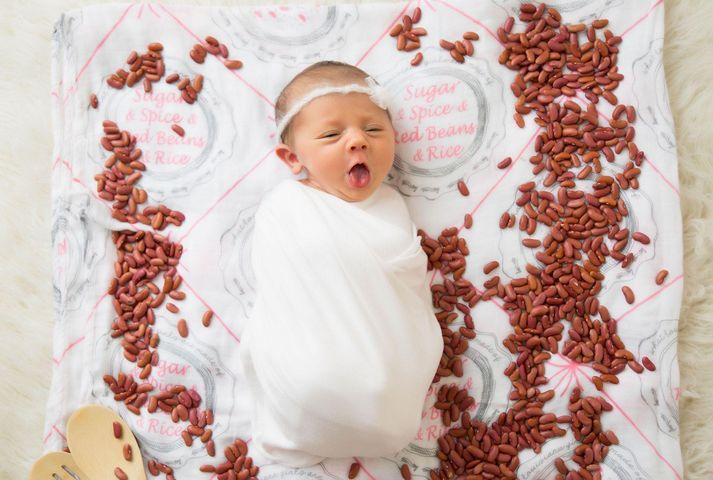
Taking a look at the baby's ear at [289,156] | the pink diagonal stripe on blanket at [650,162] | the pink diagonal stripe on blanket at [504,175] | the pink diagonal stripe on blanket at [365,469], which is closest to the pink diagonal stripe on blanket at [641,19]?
the pink diagonal stripe on blanket at [650,162]

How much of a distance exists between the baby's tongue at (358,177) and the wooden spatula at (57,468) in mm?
724

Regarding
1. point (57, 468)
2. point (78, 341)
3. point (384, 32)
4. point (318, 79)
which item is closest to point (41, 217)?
point (78, 341)

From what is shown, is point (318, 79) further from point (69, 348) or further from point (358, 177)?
point (69, 348)

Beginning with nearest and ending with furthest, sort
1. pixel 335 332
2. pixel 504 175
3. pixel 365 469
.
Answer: pixel 335 332, pixel 365 469, pixel 504 175

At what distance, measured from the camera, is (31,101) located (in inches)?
55.9

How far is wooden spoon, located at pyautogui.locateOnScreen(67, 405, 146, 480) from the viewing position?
125 centimetres

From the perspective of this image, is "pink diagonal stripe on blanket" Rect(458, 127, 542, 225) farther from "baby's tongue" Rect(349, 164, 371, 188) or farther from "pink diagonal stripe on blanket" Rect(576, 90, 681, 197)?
"baby's tongue" Rect(349, 164, 371, 188)

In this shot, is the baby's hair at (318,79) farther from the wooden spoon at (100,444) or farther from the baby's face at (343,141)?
the wooden spoon at (100,444)

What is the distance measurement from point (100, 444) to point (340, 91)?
2.58 feet

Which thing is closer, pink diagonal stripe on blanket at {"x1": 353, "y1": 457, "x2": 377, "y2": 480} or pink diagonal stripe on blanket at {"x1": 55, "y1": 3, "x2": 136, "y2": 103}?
pink diagonal stripe on blanket at {"x1": 353, "y1": 457, "x2": 377, "y2": 480}

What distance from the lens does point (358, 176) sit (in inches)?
47.0

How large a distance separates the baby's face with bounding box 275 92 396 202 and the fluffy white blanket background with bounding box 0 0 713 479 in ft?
1.18

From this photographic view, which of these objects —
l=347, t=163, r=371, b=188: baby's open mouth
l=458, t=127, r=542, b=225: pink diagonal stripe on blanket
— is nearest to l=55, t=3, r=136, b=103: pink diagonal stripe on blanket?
l=347, t=163, r=371, b=188: baby's open mouth

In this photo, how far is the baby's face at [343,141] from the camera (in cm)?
118
